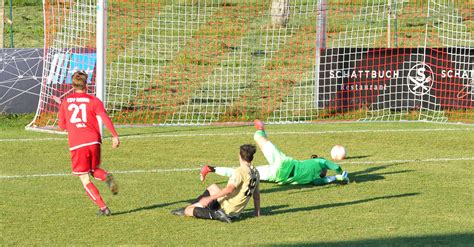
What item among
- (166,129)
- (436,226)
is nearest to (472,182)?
(436,226)

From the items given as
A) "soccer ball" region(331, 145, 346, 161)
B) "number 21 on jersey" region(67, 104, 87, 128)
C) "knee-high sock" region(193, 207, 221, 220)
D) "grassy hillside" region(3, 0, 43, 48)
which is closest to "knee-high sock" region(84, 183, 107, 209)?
"number 21 on jersey" region(67, 104, 87, 128)

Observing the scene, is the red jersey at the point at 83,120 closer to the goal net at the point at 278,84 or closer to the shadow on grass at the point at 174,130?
the goal net at the point at 278,84

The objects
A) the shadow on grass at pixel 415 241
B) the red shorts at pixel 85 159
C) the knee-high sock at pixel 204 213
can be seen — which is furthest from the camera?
the red shorts at pixel 85 159

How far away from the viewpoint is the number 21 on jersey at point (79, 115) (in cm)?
1175

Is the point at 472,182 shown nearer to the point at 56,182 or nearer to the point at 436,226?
the point at 436,226

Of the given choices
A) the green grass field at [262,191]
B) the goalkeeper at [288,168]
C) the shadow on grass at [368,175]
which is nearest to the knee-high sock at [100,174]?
the green grass field at [262,191]

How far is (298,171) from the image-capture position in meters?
13.7

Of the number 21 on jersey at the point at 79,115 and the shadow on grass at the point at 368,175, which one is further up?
the number 21 on jersey at the point at 79,115

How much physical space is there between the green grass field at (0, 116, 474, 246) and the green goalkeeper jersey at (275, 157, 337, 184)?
146 mm

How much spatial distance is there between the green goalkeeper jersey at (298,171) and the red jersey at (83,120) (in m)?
2.92

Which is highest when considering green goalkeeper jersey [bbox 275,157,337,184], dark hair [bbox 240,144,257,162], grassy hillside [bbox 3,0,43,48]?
grassy hillside [bbox 3,0,43,48]

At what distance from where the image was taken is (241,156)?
1142 cm

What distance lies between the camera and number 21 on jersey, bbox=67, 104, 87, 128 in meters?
11.8

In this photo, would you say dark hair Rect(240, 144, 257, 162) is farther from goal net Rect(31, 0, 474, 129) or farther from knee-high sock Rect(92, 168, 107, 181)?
goal net Rect(31, 0, 474, 129)
